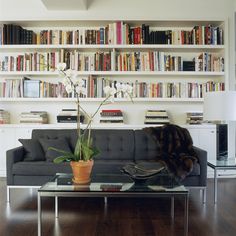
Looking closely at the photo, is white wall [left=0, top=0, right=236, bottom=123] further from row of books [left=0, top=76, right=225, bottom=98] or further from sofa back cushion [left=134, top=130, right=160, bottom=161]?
sofa back cushion [left=134, top=130, right=160, bottom=161]

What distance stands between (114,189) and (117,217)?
62 centimetres

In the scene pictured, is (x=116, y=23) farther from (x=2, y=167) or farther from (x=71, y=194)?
(x=71, y=194)

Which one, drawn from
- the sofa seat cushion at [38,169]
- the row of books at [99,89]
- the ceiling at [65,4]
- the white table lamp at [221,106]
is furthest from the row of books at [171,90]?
the sofa seat cushion at [38,169]

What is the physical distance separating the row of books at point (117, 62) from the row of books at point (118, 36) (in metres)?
0.20

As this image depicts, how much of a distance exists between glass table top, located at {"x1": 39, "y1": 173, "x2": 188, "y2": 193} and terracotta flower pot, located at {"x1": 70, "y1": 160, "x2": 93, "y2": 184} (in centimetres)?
6

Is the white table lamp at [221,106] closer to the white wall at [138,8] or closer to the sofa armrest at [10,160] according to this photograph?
the white wall at [138,8]

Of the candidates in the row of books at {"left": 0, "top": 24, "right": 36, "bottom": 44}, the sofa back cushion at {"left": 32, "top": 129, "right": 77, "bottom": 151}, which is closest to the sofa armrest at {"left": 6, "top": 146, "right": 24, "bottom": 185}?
the sofa back cushion at {"left": 32, "top": 129, "right": 77, "bottom": 151}

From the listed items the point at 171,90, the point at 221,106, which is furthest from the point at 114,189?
the point at 171,90

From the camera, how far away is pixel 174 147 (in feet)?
12.8

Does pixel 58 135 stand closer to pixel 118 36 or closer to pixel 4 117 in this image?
pixel 4 117

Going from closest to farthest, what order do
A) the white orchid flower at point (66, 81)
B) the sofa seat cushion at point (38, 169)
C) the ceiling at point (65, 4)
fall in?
the white orchid flower at point (66, 81), the sofa seat cushion at point (38, 169), the ceiling at point (65, 4)

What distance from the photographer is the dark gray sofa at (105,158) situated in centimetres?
346

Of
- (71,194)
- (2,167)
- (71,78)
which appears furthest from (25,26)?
(71,194)

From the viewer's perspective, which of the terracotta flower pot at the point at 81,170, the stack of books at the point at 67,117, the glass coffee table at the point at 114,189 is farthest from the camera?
the stack of books at the point at 67,117
